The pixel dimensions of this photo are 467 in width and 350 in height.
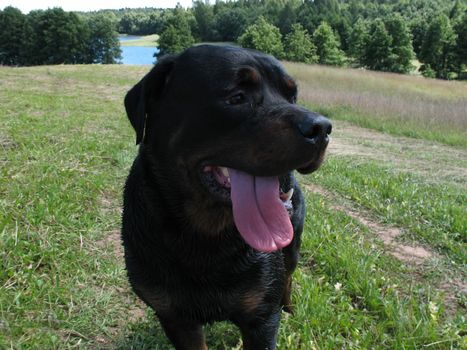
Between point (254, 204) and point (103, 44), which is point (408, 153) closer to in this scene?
point (254, 204)

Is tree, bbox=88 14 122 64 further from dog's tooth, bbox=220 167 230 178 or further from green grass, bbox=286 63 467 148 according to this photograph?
dog's tooth, bbox=220 167 230 178

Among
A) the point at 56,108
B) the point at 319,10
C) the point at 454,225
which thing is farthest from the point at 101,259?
the point at 319,10

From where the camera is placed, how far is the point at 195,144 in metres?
1.98

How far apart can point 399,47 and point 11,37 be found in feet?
162

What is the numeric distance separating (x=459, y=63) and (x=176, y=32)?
114 ft

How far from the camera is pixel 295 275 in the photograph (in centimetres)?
331

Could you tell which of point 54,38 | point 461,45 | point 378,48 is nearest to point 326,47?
point 378,48

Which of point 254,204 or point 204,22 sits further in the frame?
point 204,22

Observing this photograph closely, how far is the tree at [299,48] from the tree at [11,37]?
3522cm

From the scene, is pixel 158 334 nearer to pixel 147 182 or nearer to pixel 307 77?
pixel 147 182

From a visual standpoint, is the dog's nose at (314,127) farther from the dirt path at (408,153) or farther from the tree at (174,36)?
the tree at (174,36)

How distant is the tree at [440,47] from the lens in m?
51.2

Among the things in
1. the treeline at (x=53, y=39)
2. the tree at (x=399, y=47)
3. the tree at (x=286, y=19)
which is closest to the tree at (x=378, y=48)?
the tree at (x=399, y=47)

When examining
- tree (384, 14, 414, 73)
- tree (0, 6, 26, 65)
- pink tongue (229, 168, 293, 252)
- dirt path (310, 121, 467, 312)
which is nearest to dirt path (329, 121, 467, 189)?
dirt path (310, 121, 467, 312)
